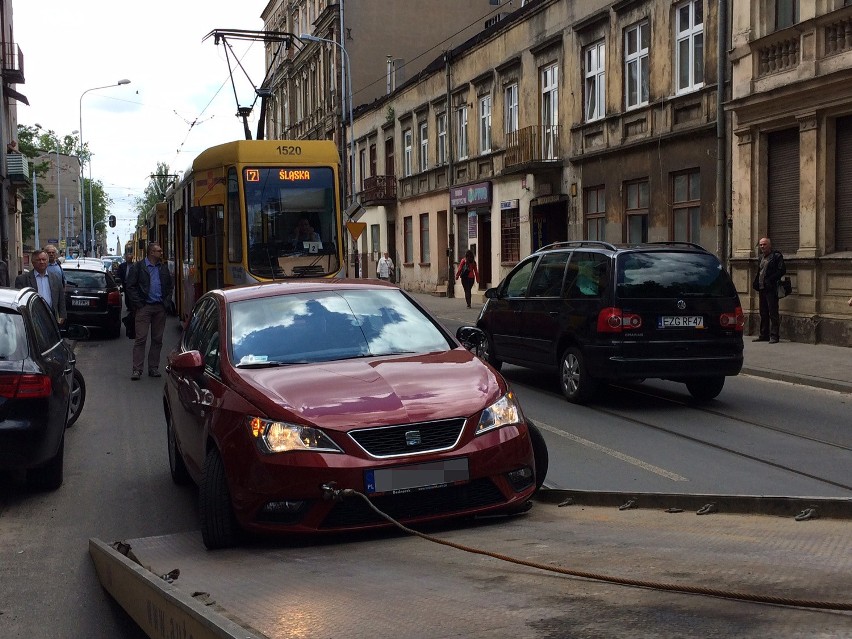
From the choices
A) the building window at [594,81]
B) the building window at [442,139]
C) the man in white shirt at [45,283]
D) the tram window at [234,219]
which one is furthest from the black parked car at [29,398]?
the building window at [442,139]

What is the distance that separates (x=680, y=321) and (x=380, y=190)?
119 feet

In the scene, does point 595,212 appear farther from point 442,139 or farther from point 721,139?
point 442,139

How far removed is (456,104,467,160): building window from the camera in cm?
3744

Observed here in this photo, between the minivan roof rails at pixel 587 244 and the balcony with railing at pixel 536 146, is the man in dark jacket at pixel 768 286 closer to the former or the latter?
the minivan roof rails at pixel 587 244

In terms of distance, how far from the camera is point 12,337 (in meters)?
7.70

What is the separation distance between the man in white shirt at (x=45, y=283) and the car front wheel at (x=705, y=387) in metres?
8.79

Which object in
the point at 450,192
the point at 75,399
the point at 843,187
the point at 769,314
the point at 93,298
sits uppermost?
the point at 450,192

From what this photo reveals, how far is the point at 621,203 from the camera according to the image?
25.9 metres

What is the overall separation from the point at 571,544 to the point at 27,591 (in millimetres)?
2805

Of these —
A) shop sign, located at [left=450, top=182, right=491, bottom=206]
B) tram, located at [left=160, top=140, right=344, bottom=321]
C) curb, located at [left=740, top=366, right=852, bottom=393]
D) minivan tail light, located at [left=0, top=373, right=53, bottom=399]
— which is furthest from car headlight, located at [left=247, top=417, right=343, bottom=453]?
shop sign, located at [left=450, top=182, right=491, bottom=206]

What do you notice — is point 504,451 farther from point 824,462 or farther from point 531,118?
point 531,118

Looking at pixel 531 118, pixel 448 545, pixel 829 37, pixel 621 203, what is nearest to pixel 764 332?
pixel 829 37

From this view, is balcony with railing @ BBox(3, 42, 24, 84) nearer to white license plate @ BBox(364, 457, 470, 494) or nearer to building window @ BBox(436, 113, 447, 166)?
building window @ BBox(436, 113, 447, 166)

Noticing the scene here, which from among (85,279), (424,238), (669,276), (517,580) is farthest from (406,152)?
(517,580)
